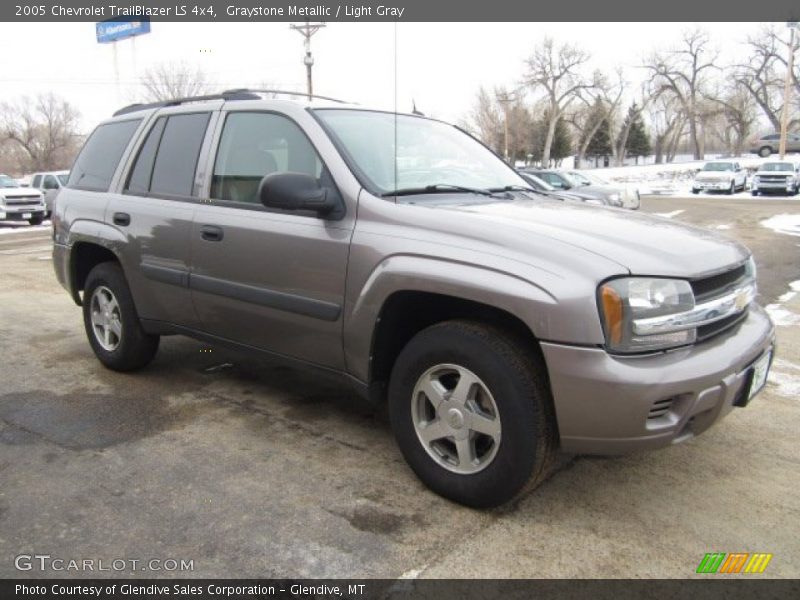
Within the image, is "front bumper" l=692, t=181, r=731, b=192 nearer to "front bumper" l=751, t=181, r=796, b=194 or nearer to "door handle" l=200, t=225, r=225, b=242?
"front bumper" l=751, t=181, r=796, b=194

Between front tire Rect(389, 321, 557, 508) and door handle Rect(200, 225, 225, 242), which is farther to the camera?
door handle Rect(200, 225, 225, 242)

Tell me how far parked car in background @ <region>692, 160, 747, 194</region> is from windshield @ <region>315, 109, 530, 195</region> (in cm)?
3123

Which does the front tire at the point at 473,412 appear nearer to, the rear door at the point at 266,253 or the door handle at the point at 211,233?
the rear door at the point at 266,253

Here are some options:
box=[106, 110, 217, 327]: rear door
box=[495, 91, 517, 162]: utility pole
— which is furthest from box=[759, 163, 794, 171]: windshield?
box=[106, 110, 217, 327]: rear door

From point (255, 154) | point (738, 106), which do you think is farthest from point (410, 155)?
point (738, 106)

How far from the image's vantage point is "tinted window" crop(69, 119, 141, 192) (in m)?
4.62

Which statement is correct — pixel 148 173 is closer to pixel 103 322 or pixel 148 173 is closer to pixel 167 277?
pixel 167 277

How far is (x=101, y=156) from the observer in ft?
15.8

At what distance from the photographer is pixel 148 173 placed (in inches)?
169

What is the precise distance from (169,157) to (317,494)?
7.94ft

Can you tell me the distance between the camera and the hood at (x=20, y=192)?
790 inches

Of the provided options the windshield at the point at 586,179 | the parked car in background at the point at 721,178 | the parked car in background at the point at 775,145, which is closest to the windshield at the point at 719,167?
the parked car in background at the point at 721,178

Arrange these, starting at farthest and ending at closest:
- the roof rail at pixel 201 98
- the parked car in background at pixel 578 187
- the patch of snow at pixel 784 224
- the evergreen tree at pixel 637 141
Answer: the evergreen tree at pixel 637 141
the parked car in background at pixel 578 187
the patch of snow at pixel 784 224
the roof rail at pixel 201 98

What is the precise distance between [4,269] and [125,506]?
9.05 m
